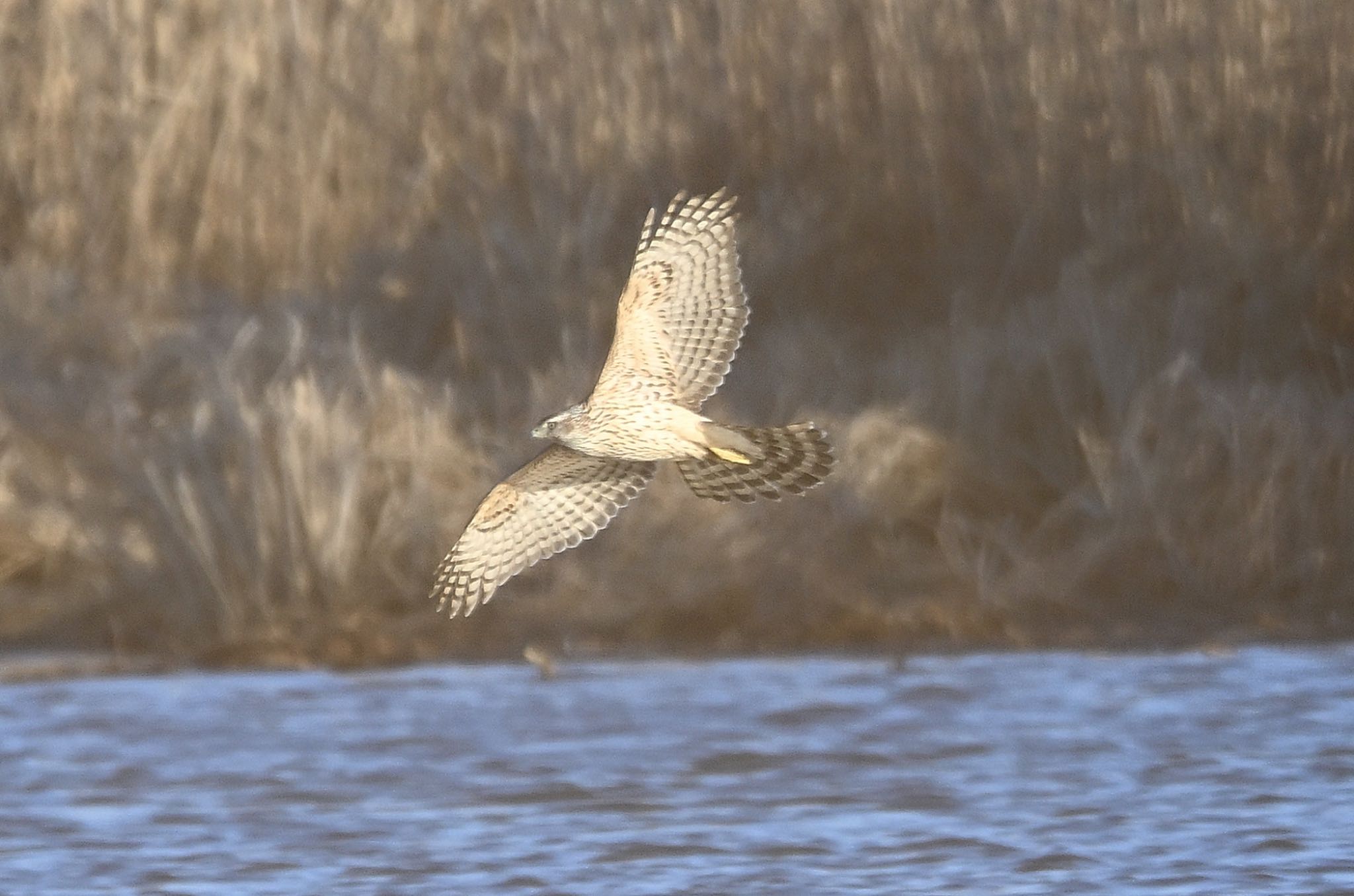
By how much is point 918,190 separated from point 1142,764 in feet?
10.7

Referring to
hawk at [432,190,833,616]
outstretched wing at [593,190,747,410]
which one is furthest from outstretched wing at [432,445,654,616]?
outstretched wing at [593,190,747,410]

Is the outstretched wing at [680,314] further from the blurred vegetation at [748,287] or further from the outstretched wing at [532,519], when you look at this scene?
the blurred vegetation at [748,287]

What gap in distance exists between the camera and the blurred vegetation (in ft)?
32.9

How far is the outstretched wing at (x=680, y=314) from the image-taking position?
268 inches

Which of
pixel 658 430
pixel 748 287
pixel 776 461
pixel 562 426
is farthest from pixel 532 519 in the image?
pixel 748 287

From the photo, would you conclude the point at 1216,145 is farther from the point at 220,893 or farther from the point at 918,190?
the point at 220,893

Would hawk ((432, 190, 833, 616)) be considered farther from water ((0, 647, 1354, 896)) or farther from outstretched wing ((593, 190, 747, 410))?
water ((0, 647, 1354, 896))

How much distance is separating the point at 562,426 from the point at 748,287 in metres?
4.38

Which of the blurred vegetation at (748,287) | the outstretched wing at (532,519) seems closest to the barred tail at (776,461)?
the outstretched wing at (532,519)

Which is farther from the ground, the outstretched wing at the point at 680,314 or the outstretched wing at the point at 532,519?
the outstretched wing at the point at 680,314

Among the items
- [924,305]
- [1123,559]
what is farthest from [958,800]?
[924,305]

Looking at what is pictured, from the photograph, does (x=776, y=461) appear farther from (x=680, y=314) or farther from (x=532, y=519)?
(x=532, y=519)

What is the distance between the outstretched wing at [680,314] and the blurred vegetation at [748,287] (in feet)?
10.2

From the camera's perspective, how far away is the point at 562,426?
6.73 metres
